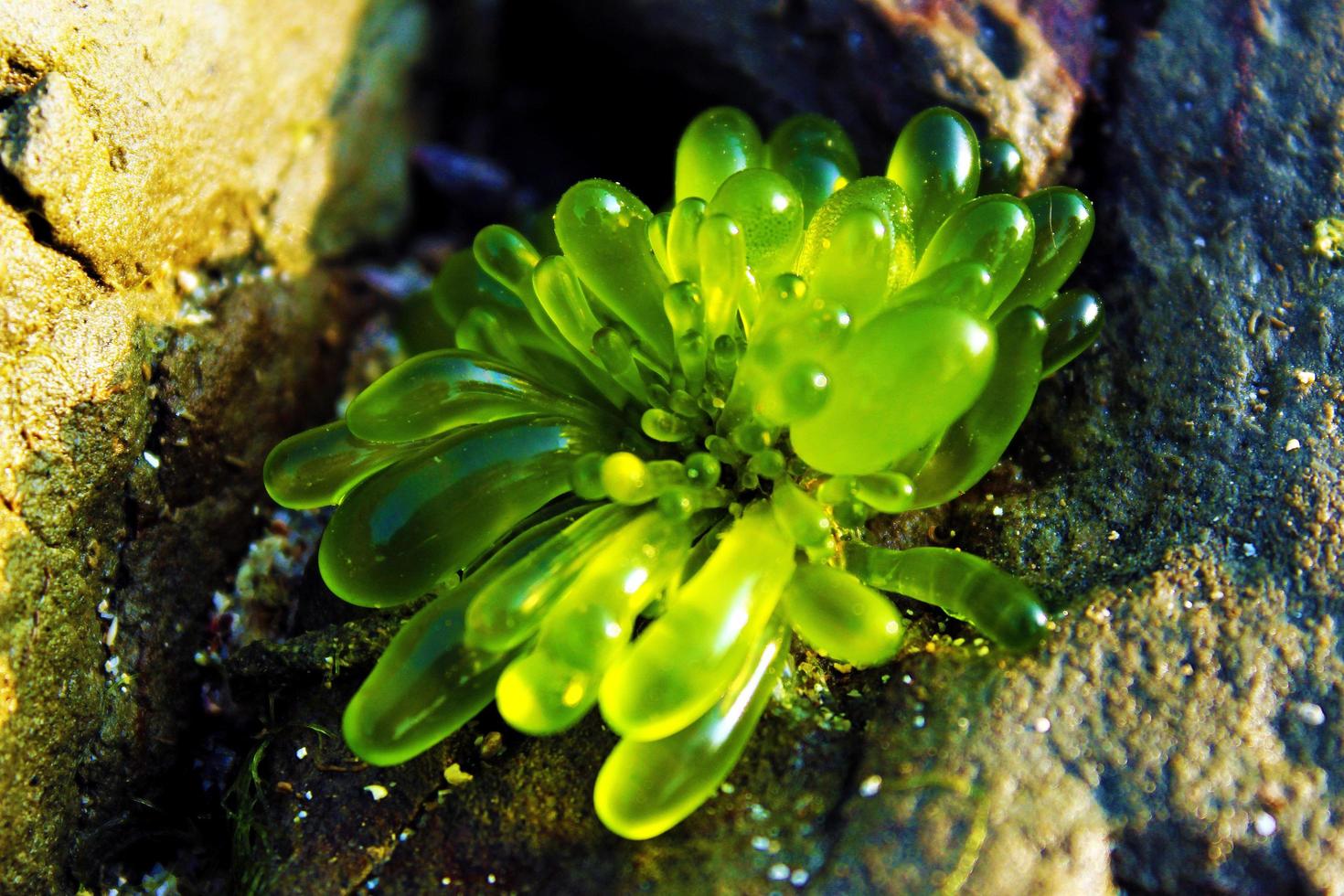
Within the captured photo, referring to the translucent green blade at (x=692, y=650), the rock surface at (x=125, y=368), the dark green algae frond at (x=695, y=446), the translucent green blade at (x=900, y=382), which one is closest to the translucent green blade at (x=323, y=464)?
the dark green algae frond at (x=695, y=446)

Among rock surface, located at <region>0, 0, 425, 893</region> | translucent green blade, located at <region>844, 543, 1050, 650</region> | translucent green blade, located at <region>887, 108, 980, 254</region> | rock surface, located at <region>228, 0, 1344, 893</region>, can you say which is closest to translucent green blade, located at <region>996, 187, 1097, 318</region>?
translucent green blade, located at <region>887, 108, 980, 254</region>

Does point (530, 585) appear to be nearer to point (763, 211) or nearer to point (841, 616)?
point (841, 616)

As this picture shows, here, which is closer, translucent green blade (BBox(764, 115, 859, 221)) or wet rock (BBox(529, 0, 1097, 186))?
translucent green blade (BBox(764, 115, 859, 221))

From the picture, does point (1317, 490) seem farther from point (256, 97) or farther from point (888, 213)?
point (256, 97)

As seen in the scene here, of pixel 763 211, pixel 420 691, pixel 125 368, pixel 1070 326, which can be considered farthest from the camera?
pixel 125 368

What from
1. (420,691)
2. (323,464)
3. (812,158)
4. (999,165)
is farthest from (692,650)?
(999,165)

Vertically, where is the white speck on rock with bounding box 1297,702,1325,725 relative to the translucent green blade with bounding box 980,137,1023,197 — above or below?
below

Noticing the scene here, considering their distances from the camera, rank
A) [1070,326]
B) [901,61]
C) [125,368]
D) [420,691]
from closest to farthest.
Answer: [420,691], [1070,326], [125,368], [901,61]

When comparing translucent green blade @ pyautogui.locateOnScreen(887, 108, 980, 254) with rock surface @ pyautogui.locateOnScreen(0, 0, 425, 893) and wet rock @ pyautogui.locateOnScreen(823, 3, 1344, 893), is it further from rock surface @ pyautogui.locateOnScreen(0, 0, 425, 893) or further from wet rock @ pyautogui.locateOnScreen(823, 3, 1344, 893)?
rock surface @ pyautogui.locateOnScreen(0, 0, 425, 893)
